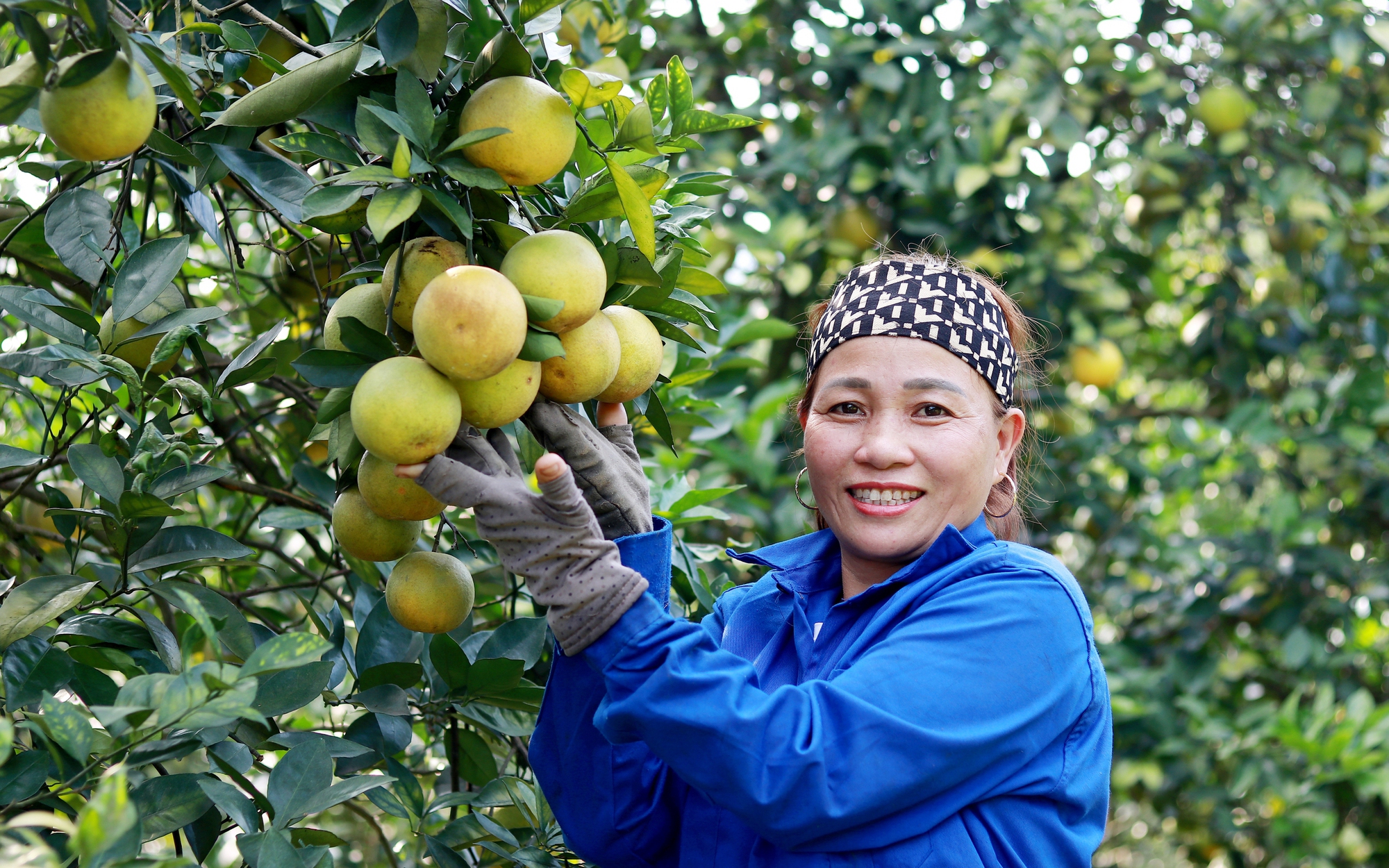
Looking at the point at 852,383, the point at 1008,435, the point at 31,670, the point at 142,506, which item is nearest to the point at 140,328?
the point at 142,506

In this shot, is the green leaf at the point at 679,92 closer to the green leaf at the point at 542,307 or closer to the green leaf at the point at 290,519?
the green leaf at the point at 542,307

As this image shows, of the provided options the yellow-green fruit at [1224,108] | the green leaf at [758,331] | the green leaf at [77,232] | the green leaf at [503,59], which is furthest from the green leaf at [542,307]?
the yellow-green fruit at [1224,108]

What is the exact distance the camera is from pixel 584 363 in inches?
39.3

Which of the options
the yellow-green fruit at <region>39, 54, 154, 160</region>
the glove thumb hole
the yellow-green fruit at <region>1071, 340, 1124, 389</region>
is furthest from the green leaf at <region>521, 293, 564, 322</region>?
the yellow-green fruit at <region>1071, 340, 1124, 389</region>

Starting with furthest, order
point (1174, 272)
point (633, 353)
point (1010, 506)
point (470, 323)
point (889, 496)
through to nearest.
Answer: point (1174, 272)
point (1010, 506)
point (889, 496)
point (633, 353)
point (470, 323)

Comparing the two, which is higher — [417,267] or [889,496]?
[417,267]

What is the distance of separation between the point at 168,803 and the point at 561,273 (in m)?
0.57

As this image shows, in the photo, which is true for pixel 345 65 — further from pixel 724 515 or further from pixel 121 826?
pixel 724 515

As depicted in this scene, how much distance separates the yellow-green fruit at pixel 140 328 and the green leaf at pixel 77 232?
0.16 feet

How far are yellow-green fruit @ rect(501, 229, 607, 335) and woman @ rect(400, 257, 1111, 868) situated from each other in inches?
4.3

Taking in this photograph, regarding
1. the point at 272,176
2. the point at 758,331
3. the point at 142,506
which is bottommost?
the point at 758,331

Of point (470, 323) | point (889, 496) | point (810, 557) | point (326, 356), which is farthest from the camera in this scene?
point (810, 557)

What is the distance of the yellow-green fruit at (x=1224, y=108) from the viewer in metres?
3.11

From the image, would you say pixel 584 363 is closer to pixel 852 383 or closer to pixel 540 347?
pixel 540 347
